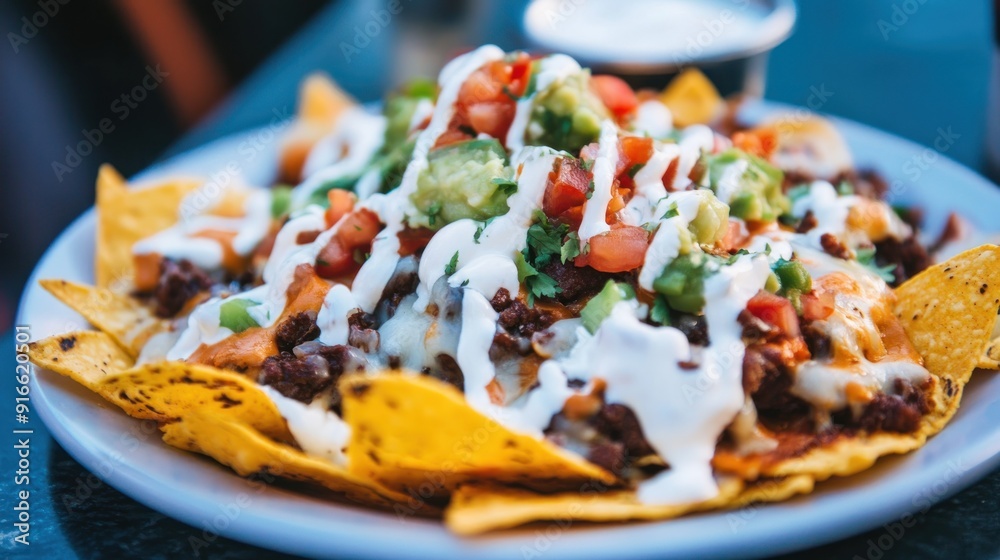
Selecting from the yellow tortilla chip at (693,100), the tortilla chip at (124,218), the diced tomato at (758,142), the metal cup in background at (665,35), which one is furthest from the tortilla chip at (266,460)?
the metal cup in background at (665,35)

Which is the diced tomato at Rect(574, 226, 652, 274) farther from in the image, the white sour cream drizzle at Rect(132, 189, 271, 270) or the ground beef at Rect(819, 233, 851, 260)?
the white sour cream drizzle at Rect(132, 189, 271, 270)

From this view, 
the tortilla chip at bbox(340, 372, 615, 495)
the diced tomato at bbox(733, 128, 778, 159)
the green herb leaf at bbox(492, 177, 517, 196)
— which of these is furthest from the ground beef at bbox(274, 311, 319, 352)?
the diced tomato at bbox(733, 128, 778, 159)

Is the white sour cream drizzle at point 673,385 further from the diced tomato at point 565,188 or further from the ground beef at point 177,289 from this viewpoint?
the ground beef at point 177,289

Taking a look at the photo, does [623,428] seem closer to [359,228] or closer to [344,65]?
[359,228]

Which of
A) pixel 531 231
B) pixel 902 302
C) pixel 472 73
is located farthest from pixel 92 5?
pixel 902 302

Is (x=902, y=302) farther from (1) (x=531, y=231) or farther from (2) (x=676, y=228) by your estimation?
(1) (x=531, y=231)
